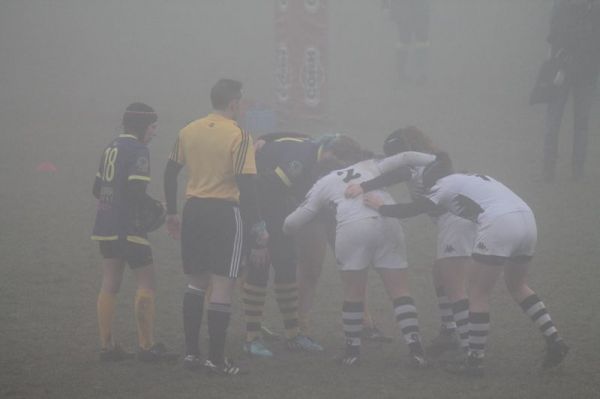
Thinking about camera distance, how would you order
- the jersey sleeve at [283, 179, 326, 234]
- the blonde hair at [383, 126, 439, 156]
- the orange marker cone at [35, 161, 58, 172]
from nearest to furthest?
1. the jersey sleeve at [283, 179, 326, 234]
2. the blonde hair at [383, 126, 439, 156]
3. the orange marker cone at [35, 161, 58, 172]

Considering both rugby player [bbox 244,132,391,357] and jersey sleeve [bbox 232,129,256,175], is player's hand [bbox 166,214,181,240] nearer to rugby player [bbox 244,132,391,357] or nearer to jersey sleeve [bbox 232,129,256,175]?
jersey sleeve [bbox 232,129,256,175]

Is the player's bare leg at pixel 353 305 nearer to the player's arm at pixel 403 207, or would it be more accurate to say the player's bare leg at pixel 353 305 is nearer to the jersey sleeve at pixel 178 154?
the player's arm at pixel 403 207

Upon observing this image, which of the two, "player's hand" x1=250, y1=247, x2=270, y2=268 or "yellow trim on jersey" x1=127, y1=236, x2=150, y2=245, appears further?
"yellow trim on jersey" x1=127, y1=236, x2=150, y2=245

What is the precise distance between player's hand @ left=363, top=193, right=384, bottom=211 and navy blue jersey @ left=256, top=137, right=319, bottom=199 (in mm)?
802

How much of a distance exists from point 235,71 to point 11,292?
43.5ft

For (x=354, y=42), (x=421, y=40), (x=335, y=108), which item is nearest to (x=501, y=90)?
(x=421, y=40)

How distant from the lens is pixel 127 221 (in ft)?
23.8

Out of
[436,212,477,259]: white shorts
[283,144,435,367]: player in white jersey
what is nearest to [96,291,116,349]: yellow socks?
[283,144,435,367]: player in white jersey

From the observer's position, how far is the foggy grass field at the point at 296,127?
7.00m

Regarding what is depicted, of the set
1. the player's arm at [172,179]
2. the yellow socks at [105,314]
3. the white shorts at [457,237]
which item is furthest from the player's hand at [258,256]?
the white shorts at [457,237]

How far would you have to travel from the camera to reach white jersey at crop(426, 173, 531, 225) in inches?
272

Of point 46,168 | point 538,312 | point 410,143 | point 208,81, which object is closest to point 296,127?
point 46,168

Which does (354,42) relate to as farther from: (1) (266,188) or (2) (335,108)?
(1) (266,188)

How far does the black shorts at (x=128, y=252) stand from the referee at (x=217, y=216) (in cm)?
36
